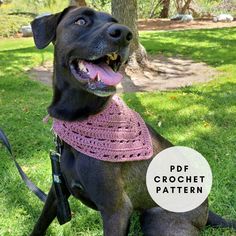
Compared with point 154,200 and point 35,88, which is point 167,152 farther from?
point 35,88

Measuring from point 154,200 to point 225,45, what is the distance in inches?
385

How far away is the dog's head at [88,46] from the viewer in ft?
7.59

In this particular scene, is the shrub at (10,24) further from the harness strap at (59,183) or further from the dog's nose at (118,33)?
the dog's nose at (118,33)

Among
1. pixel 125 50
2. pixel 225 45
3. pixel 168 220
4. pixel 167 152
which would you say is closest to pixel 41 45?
pixel 125 50

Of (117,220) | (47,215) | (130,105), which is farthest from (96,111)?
(130,105)

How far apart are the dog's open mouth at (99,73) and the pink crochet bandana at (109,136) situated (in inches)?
9.5

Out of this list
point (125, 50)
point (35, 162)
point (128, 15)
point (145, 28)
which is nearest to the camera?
point (125, 50)

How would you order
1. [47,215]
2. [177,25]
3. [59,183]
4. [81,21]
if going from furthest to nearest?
[177,25] < [47,215] < [59,183] < [81,21]

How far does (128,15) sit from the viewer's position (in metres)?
8.10

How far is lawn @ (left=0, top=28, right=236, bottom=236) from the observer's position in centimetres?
352

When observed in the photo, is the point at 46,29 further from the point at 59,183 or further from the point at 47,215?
the point at 47,215

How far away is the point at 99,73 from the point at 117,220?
86 centimetres

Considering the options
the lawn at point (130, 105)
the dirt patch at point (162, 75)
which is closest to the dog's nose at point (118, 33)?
the lawn at point (130, 105)

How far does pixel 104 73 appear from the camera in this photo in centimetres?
239
